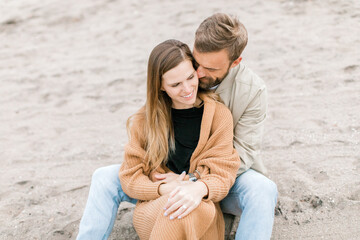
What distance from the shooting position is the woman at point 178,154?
206 cm

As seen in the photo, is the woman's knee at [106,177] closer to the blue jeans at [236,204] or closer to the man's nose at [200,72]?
the blue jeans at [236,204]

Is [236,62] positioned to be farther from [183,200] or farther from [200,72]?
[183,200]

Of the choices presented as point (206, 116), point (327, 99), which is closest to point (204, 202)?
point (206, 116)

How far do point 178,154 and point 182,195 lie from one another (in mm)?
473

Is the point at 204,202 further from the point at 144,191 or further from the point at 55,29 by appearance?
the point at 55,29

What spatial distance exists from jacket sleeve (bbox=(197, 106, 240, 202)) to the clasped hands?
0.07 meters

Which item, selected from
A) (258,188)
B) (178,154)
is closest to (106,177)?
(178,154)

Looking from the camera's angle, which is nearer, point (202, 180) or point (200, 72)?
point (202, 180)

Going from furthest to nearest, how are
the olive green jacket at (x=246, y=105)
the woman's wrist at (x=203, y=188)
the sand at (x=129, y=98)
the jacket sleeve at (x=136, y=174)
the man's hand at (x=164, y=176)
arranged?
the sand at (x=129, y=98)
the olive green jacket at (x=246, y=105)
the man's hand at (x=164, y=176)
the jacket sleeve at (x=136, y=174)
the woman's wrist at (x=203, y=188)

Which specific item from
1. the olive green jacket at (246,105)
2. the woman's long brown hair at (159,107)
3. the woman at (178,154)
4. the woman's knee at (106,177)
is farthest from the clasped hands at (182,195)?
the olive green jacket at (246,105)

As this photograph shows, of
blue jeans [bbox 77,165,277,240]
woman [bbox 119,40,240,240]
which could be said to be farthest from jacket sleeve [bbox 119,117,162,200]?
blue jeans [bbox 77,165,277,240]

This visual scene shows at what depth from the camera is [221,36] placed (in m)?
2.33

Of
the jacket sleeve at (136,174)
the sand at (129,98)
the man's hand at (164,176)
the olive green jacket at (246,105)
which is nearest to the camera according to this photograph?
the jacket sleeve at (136,174)

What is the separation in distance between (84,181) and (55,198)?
275mm
